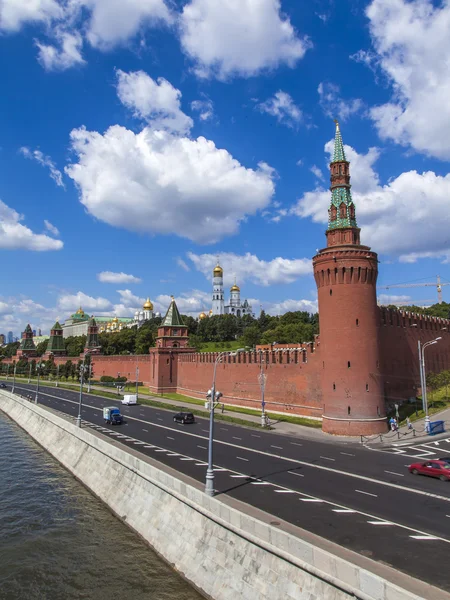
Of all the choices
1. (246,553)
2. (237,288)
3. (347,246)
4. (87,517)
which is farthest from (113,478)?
(237,288)

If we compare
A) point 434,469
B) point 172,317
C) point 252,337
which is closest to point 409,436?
point 434,469

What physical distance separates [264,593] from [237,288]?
178 meters

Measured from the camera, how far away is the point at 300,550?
12.7m

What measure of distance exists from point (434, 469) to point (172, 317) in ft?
190

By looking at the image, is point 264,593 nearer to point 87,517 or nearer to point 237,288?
point 87,517

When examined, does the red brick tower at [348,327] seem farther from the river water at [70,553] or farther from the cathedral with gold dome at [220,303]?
the cathedral with gold dome at [220,303]

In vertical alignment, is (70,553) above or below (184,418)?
below

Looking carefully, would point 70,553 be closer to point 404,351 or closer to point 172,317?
point 404,351

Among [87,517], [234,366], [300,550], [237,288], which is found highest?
[237,288]

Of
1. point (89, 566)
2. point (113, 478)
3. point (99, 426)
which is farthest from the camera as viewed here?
point (99, 426)

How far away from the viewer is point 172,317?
77.2 meters

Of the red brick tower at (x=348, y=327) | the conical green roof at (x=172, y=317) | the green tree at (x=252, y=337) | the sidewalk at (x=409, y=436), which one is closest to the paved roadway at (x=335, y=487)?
the sidewalk at (x=409, y=436)

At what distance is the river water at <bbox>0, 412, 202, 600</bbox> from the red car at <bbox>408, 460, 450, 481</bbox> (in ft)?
44.4

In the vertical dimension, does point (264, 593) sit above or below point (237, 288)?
below
